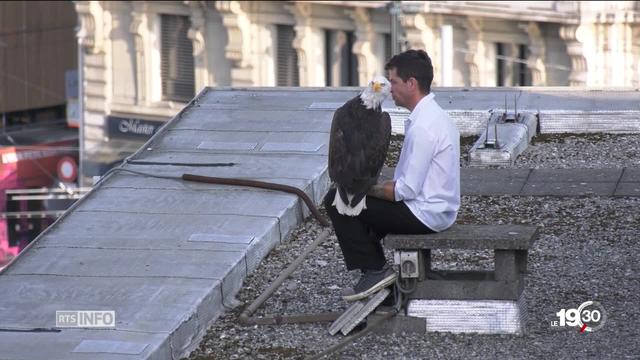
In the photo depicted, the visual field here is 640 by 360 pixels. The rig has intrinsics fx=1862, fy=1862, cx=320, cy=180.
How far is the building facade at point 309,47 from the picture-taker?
33.2 m

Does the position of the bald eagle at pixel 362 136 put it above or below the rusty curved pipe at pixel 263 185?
above

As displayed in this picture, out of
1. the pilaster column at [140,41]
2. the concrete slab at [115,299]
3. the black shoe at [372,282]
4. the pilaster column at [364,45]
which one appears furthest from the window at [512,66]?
the black shoe at [372,282]

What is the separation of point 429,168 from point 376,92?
1.76 ft

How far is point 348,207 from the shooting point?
9.52 meters

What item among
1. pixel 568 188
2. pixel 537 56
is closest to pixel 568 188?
pixel 568 188

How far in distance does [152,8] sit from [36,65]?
7.53 meters

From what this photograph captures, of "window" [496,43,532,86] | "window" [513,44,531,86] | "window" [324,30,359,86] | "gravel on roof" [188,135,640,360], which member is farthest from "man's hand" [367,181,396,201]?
"window" [324,30,359,86]

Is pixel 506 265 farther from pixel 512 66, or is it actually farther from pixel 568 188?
pixel 512 66

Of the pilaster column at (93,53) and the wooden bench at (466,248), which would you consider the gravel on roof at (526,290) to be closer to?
the wooden bench at (466,248)

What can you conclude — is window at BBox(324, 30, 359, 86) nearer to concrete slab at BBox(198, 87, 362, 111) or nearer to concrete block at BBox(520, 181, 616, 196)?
concrete slab at BBox(198, 87, 362, 111)

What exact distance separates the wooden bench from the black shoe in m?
0.07

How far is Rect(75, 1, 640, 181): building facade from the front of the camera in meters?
33.2

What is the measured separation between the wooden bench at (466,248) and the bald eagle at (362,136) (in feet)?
1.42

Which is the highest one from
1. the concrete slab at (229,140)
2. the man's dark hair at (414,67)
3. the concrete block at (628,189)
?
the man's dark hair at (414,67)
